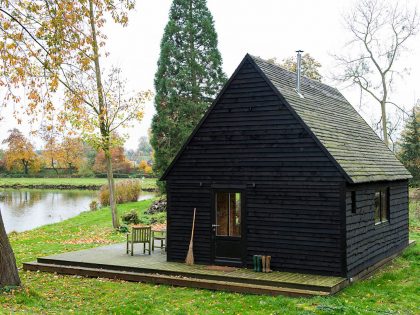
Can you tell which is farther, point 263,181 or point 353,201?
point 263,181

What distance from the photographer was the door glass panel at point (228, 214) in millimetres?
12727

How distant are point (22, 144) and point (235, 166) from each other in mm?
51298

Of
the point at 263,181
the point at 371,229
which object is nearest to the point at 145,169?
the point at 371,229

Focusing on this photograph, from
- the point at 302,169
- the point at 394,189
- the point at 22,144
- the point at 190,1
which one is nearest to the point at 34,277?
the point at 302,169

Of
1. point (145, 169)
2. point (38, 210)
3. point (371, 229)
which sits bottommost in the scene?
point (38, 210)

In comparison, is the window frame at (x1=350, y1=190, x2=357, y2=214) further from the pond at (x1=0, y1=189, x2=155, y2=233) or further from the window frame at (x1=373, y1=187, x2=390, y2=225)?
the pond at (x1=0, y1=189, x2=155, y2=233)

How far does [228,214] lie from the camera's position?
42.1 feet

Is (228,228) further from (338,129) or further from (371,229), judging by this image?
(338,129)

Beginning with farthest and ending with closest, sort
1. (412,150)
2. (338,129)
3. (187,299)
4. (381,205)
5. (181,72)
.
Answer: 1. (181,72)
2. (412,150)
3. (381,205)
4. (338,129)
5. (187,299)

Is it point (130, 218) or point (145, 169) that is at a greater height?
point (145, 169)

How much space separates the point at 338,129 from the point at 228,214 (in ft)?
12.8

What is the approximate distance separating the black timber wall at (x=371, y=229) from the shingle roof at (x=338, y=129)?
44 cm

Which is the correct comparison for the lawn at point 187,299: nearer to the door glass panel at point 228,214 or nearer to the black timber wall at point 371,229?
the black timber wall at point 371,229

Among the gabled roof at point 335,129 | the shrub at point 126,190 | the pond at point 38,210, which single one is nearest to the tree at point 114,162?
the pond at point 38,210
